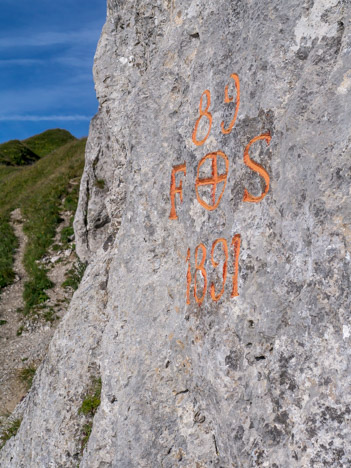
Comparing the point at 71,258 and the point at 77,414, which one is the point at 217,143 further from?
the point at 71,258

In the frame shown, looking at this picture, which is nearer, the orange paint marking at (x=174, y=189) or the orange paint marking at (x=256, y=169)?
the orange paint marking at (x=256, y=169)

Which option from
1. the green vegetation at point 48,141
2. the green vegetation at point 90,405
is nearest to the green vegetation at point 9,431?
the green vegetation at point 90,405

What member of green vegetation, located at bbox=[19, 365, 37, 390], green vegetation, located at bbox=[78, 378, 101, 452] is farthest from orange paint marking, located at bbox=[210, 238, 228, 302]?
green vegetation, located at bbox=[19, 365, 37, 390]

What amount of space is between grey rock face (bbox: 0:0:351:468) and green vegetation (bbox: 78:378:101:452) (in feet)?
0.35

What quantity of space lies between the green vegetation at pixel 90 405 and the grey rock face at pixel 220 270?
107 millimetres

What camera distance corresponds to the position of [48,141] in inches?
2280

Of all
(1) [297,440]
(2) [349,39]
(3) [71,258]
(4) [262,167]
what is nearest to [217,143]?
(4) [262,167]

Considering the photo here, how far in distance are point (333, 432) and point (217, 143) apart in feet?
9.73

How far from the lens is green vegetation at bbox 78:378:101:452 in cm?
590

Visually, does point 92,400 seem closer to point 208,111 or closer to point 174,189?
point 174,189

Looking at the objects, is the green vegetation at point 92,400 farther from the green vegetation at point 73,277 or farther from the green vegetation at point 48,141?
the green vegetation at point 48,141

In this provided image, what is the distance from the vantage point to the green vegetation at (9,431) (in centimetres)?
793

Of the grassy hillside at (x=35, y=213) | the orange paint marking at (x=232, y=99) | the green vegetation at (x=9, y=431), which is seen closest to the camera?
the orange paint marking at (x=232, y=99)

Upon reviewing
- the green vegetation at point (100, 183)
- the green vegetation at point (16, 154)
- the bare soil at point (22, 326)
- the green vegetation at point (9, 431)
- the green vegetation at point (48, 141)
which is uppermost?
the green vegetation at point (48, 141)
